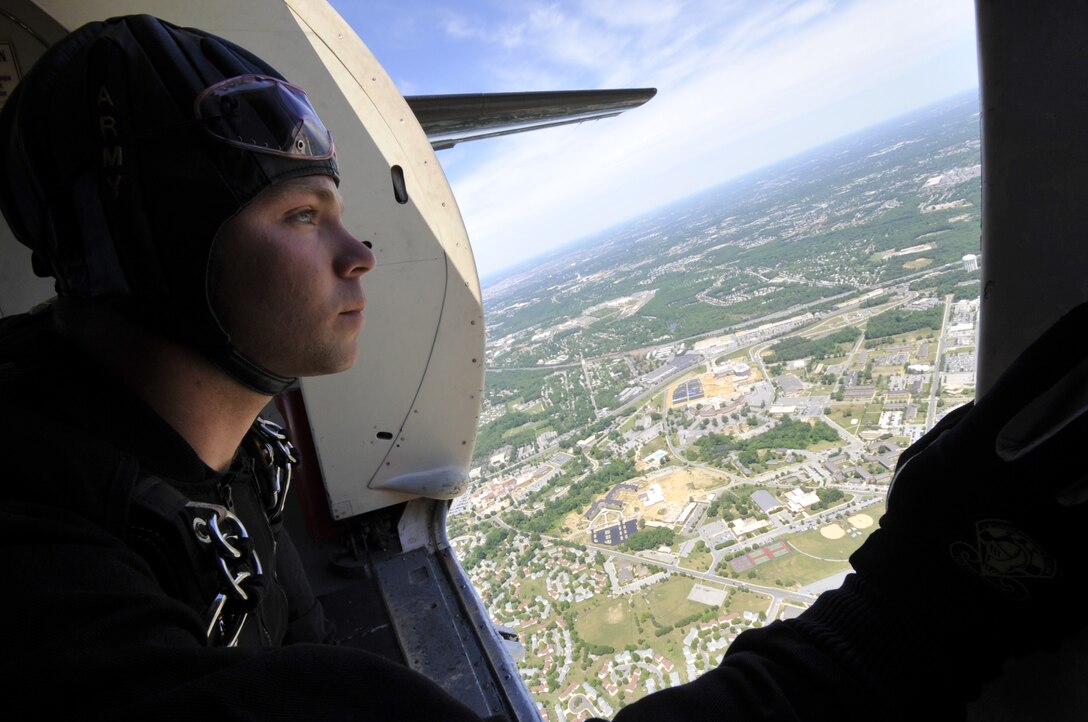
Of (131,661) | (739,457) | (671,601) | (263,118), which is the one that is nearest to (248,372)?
(263,118)

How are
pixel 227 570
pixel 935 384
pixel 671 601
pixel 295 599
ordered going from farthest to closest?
pixel 671 601
pixel 935 384
pixel 295 599
pixel 227 570

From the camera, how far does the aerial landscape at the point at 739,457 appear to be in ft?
10.6

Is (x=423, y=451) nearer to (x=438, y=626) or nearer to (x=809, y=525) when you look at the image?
(x=438, y=626)

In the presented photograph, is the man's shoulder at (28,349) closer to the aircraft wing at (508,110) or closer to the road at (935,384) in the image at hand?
the aircraft wing at (508,110)

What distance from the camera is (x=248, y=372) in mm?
1145

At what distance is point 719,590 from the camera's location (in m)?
3.54

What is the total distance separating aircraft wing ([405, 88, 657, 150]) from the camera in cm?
310

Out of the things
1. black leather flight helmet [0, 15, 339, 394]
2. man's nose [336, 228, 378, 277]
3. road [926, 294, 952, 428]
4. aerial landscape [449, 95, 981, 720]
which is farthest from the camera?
aerial landscape [449, 95, 981, 720]

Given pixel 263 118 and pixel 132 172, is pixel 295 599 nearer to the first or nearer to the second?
pixel 132 172

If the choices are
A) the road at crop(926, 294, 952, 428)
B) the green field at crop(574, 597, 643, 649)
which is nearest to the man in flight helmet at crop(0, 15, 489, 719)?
the road at crop(926, 294, 952, 428)

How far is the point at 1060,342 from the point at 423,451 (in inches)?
106

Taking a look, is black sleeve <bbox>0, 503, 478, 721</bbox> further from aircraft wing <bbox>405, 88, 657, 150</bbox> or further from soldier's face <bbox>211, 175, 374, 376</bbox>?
aircraft wing <bbox>405, 88, 657, 150</bbox>

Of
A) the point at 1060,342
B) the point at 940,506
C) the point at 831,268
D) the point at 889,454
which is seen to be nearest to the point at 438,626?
the point at 940,506

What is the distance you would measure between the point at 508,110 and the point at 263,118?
2380 millimetres
